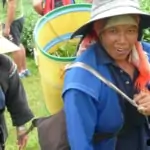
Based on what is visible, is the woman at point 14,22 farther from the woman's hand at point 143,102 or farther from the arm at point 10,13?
the woman's hand at point 143,102

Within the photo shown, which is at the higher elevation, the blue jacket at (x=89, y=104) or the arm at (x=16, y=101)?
the blue jacket at (x=89, y=104)

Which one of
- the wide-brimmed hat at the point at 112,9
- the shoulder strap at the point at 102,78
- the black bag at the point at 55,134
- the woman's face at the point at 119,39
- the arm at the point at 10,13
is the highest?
the wide-brimmed hat at the point at 112,9

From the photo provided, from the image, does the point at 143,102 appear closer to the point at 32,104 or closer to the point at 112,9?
the point at 112,9

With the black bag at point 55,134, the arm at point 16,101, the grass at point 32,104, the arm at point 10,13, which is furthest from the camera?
the arm at point 10,13

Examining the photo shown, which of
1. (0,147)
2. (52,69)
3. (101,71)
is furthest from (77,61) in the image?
(0,147)

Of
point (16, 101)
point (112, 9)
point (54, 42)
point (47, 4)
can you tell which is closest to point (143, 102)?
point (112, 9)

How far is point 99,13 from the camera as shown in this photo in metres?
2.70

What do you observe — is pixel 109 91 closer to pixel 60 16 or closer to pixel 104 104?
pixel 104 104

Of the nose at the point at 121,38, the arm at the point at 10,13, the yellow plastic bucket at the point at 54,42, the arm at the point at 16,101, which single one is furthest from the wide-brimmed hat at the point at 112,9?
the arm at the point at 10,13

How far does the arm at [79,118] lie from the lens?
266 cm

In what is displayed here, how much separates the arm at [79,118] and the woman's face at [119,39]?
0.98 ft

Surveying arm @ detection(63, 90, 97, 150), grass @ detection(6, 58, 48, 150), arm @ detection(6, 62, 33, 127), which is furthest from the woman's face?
grass @ detection(6, 58, 48, 150)

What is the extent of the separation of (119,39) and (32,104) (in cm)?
347

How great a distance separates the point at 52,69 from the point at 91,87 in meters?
0.43
